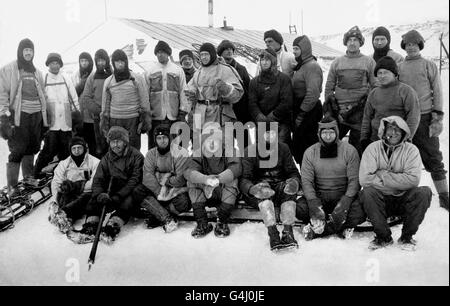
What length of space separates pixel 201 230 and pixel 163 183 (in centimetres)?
69

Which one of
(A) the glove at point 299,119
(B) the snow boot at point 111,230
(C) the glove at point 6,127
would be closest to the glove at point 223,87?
(A) the glove at point 299,119

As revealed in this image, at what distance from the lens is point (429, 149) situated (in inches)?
165

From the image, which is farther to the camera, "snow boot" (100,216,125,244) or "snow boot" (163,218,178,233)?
"snow boot" (163,218,178,233)

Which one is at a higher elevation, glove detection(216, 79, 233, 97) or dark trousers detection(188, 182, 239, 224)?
glove detection(216, 79, 233, 97)

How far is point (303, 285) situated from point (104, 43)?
33.0ft

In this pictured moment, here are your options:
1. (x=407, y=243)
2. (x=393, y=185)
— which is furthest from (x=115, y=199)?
(x=407, y=243)

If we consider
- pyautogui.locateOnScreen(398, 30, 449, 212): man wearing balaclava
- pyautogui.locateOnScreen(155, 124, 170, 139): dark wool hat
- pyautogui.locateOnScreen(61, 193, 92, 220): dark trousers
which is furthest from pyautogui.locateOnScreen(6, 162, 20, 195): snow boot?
pyautogui.locateOnScreen(398, 30, 449, 212): man wearing balaclava

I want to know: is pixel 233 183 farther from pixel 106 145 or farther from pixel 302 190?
Result: pixel 106 145

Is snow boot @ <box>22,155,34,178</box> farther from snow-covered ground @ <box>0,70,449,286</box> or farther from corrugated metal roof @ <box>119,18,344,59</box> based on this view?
corrugated metal roof @ <box>119,18,344,59</box>

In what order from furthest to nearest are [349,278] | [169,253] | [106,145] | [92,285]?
1. [106,145]
2. [169,253]
3. [92,285]
4. [349,278]

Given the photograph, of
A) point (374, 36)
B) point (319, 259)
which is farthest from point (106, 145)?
point (374, 36)

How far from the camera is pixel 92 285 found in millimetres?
3521

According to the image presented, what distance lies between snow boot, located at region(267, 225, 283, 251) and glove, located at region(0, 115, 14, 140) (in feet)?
10.8

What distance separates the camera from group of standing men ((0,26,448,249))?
12.2ft
